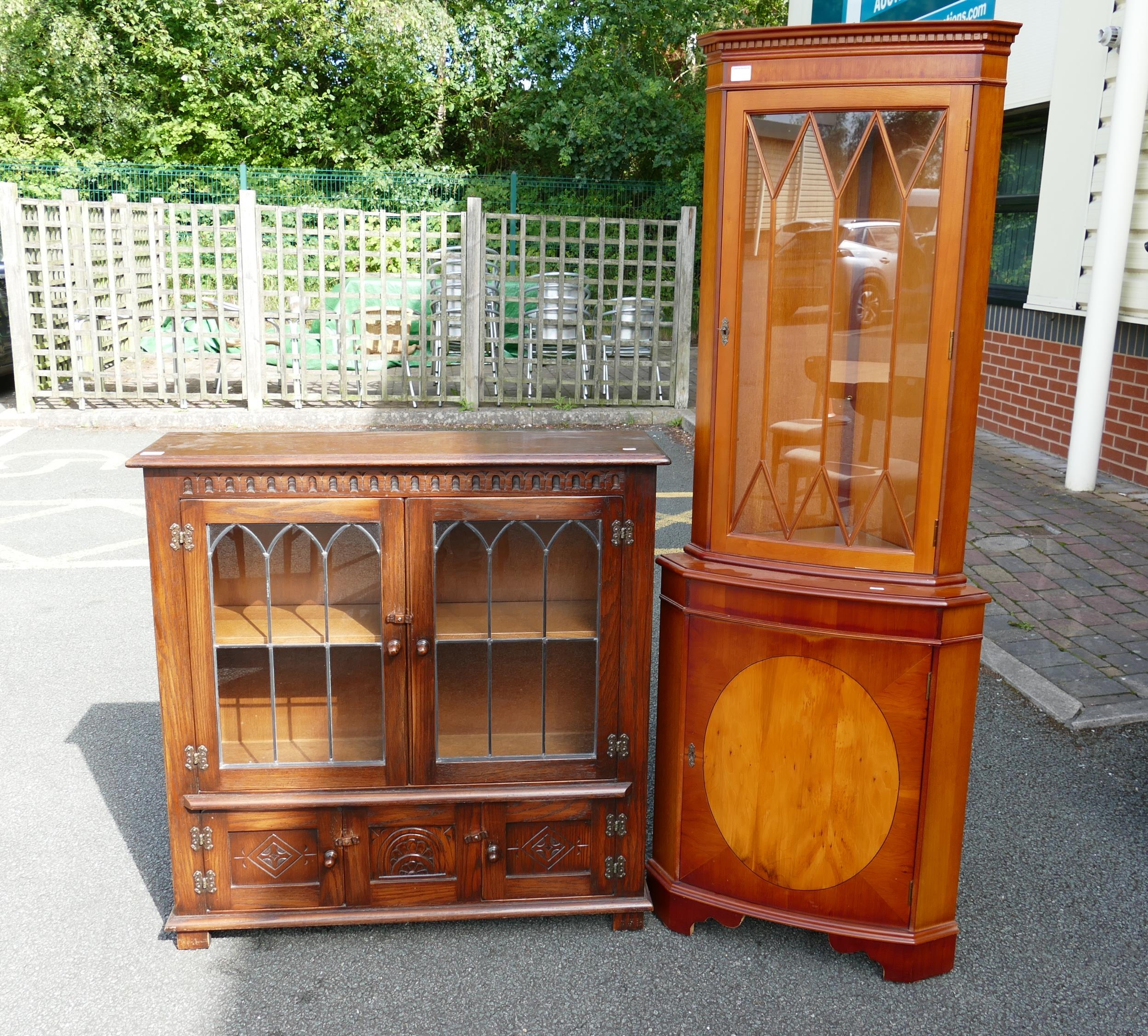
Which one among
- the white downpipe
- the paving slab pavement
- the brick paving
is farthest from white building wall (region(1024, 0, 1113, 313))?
the paving slab pavement

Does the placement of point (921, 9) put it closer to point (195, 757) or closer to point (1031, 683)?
point (1031, 683)

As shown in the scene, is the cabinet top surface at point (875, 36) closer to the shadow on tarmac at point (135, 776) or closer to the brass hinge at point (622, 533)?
the brass hinge at point (622, 533)

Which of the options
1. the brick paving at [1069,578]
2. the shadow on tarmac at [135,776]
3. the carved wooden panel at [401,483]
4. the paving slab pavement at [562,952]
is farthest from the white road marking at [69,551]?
the brick paving at [1069,578]

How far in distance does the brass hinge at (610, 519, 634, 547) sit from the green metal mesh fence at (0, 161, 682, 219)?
13.7 metres

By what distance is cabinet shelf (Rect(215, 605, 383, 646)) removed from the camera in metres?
3.02

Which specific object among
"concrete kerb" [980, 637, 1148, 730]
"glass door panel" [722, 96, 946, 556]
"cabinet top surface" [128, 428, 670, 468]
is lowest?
"concrete kerb" [980, 637, 1148, 730]

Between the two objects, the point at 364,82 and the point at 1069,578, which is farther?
the point at 364,82

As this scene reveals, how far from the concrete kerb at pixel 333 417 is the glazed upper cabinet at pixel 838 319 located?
25.9 feet

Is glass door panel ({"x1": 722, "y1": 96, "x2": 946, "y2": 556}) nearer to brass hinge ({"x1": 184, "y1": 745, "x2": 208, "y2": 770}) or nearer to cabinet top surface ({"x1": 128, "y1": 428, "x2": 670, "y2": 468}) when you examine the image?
cabinet top surface ({"x1": 128, "y1": 428, "x2": 670, "y2": 468})

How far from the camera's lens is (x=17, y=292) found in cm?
1045

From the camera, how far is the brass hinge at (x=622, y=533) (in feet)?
9.83

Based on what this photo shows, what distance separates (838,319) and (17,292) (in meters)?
9.85

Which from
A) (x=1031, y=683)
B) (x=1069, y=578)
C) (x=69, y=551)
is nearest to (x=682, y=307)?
(x=1069, y=578)

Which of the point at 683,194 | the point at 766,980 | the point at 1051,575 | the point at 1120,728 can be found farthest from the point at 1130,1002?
the point at 683,194
